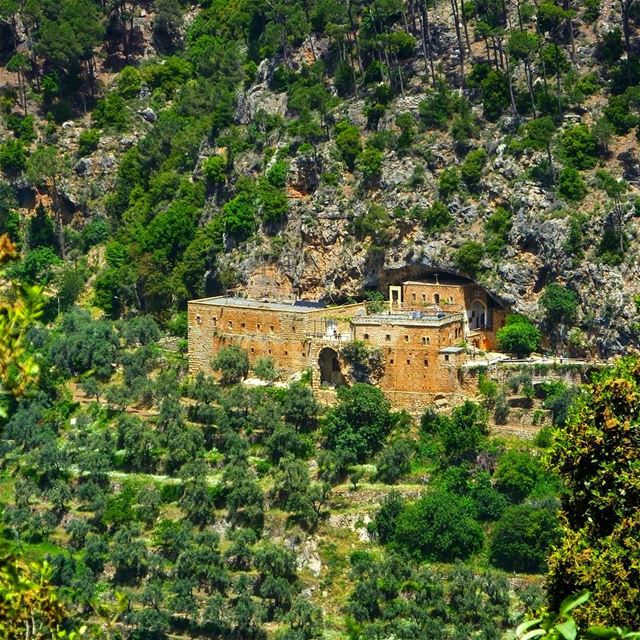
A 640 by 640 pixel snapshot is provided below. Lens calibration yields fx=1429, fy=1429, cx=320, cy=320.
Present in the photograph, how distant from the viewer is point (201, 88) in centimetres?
7631

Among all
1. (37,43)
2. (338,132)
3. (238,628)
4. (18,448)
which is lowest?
(238,628)

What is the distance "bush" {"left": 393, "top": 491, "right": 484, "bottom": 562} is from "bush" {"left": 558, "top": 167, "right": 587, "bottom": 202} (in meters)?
14.5

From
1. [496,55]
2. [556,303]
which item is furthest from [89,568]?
[496,55]

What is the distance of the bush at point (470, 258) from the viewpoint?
2163 inches

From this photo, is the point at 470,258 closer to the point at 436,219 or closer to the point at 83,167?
the point at 436,219

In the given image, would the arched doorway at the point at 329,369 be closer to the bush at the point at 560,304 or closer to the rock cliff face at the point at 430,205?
the rock cliff face at the point at 430,205

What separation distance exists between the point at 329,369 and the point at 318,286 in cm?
626

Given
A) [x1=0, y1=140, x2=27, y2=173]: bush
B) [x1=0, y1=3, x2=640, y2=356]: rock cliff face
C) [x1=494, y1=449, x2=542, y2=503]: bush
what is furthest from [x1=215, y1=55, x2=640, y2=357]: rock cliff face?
[x1=0, y1=140, x2=27, y2=173]: bush

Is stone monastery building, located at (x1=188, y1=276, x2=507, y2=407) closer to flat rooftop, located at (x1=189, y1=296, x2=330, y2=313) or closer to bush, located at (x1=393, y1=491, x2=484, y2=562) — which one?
flat rooftop, located at (x1=189, y1=296, x2=330, y2=313)

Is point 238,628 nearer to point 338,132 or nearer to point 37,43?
point 338,132

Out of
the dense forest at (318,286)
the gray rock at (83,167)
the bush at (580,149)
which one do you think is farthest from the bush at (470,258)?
the gray rock at (83,167)

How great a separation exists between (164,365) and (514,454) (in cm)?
1662

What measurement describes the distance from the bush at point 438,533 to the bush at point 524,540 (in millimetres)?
827

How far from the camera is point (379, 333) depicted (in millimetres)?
52438
